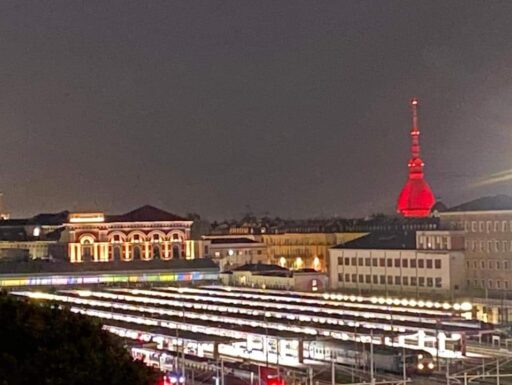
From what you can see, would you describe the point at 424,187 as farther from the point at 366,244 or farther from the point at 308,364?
the point at 308,364

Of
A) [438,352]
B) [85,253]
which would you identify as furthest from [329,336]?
[85,253]

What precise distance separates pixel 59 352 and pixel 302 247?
160ft

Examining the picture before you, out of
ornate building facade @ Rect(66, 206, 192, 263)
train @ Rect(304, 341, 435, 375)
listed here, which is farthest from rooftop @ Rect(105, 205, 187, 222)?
train @ Rect(304, 341, 435, 375)

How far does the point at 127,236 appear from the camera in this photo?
52219 mm

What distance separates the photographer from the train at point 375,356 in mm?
18766

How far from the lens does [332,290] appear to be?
4088 cm

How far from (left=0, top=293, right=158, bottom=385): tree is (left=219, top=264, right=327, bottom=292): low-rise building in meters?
34.2

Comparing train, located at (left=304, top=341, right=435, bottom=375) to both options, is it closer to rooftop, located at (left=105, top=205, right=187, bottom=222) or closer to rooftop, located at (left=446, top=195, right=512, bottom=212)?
rooftop, located at (left=446, top=195, right=512, bottom=212)

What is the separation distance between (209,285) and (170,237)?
29.1 feet

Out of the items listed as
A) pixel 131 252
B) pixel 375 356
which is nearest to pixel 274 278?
pixel 131 252

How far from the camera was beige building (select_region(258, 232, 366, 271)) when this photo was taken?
2157 inches

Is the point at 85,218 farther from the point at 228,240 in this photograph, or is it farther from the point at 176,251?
the point at 228,240

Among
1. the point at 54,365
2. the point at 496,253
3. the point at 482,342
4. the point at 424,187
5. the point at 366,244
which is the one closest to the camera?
the point at 54,365

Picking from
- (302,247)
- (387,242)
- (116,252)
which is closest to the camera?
(387,242)
